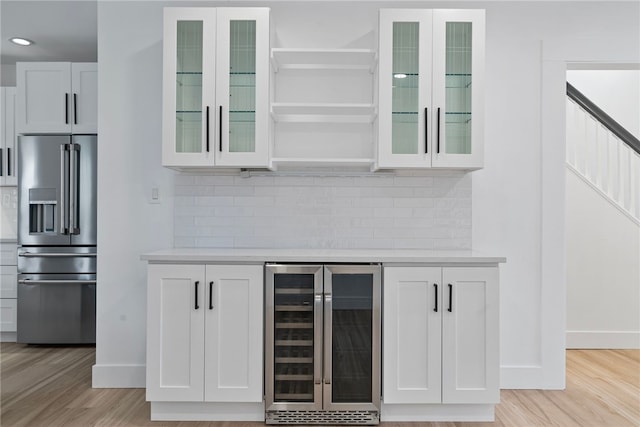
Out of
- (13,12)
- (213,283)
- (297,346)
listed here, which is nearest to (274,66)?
(213,283)

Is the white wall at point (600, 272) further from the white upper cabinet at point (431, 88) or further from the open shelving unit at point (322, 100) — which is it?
the open shelving unit at point (322, 100)

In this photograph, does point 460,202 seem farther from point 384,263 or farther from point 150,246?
point 150,246

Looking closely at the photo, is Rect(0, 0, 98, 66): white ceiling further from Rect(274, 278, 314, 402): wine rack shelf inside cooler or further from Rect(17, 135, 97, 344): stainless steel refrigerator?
Rect(274, 278, 314, 402): wine rack shelf inside cooler

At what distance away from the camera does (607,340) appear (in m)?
4.09

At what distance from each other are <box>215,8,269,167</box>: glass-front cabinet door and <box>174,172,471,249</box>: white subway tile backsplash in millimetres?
373

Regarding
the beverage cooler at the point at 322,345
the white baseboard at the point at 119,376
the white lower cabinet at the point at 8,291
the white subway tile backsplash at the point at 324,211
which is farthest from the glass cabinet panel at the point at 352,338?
the white lower cabinet at the point at 8,291

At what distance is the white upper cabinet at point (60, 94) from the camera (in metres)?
4.10

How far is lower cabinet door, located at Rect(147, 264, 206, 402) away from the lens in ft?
8.48

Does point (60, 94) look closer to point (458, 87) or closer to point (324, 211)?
point (324, 211)

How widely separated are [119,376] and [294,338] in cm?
140

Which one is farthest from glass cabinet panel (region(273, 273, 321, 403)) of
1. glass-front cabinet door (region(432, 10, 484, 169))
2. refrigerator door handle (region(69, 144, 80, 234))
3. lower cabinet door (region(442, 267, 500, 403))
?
refrigerator door handle (region(69, 144, 80, 234))

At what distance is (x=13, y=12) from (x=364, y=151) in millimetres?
3058

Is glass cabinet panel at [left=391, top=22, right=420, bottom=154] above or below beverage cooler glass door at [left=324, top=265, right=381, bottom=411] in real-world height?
above

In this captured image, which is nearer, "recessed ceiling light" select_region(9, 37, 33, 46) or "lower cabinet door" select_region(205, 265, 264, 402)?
"lower cabinet door" select_region(205, 265, 264, 402)
